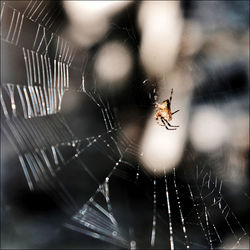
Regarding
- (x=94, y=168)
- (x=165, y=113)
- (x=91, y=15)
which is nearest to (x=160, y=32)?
(x=91, y=15)

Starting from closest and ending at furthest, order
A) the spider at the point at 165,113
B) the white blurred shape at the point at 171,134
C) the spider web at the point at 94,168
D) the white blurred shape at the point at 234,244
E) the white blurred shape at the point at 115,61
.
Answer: the spider web at the point at 94,168 < the spider at the point at 165,113 < the white blurred shape at the point at 171,134 < the white blurred shape at the point at 234,244 < the white blurred shape at the point at 115,61

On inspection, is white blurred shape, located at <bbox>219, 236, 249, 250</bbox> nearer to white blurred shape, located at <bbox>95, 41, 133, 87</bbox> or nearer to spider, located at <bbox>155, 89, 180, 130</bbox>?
spider, located at <bbox>155, 89, 180, 130</bbox>

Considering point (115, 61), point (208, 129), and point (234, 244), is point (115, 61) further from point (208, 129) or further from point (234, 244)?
point (234, 244)

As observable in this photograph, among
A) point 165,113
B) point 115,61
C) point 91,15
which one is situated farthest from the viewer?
point 91,15

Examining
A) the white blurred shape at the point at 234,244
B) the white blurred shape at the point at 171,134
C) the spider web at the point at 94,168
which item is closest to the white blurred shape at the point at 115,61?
the spider web at the point at 94,168

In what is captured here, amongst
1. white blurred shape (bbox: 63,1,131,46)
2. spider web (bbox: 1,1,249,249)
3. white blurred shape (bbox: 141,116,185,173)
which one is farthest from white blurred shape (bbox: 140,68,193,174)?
white blurred shape (bbox: 63,1,131,46)

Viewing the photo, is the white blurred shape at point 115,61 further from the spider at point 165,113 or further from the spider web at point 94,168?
the spider at point 165,113
